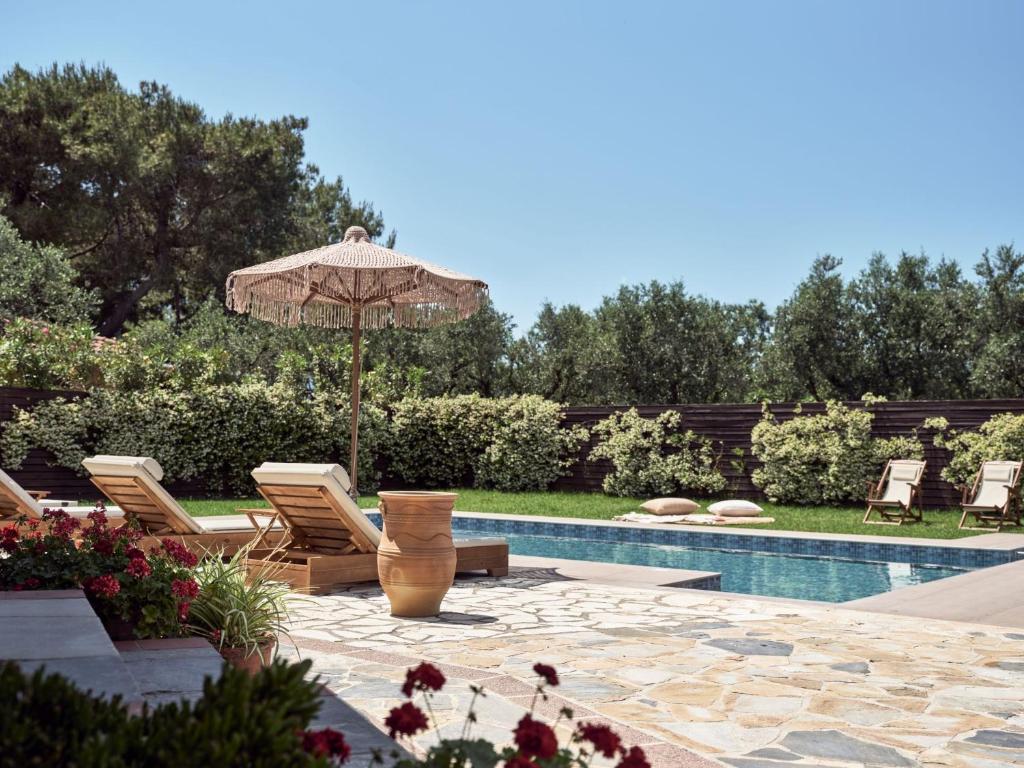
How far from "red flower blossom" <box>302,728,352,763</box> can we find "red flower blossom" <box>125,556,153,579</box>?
231cm

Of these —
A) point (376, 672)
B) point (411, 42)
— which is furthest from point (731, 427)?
point (376, 672)

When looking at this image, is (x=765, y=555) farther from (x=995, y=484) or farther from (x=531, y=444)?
(x=531, y=444)

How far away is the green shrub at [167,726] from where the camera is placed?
1.38 metres

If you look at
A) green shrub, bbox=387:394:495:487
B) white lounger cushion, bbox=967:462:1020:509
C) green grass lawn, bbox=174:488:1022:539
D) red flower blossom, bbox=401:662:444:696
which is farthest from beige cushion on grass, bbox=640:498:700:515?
red flower blossom, bbox=401:662:444:696

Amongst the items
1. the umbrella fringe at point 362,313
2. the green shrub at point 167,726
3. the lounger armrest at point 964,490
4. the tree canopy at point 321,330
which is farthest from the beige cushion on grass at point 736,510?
the green shrub at point 167,726

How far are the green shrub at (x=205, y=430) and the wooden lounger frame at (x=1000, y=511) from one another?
391 inches

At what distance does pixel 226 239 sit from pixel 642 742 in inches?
954

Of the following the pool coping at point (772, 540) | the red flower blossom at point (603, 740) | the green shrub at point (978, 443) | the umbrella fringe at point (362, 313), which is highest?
the umbrella fringe at point (362, 313)

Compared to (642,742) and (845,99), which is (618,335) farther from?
(642,742)

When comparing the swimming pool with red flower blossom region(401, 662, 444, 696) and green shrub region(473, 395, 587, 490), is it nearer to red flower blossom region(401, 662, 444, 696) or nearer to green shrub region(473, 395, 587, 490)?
green shrub region(473, 395, 587, 490)

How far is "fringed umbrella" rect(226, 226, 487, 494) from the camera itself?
838 centimetres

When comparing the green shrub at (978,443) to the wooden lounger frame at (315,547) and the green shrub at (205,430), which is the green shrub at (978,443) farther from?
the green shrub at (205,430)

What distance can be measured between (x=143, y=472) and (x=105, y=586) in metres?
3.61

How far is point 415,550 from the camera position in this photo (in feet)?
18.9
